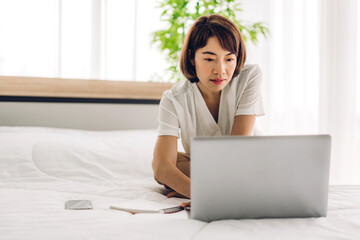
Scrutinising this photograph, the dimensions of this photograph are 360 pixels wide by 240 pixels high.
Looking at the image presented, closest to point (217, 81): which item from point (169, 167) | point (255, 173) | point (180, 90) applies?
point (180, 90)

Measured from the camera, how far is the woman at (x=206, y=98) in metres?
1.30

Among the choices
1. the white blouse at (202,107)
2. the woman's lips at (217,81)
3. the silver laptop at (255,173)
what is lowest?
→ the silver laptop at (255,173)

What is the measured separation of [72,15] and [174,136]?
173 cm

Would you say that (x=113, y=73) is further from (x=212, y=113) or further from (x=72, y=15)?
(x=212, y=113)

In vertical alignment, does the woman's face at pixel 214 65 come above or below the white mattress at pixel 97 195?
above

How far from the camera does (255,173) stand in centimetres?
A: 83

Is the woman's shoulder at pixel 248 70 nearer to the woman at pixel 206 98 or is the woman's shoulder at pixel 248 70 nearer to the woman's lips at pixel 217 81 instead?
the woman at pixel 206 98

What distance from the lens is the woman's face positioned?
4.27 feet

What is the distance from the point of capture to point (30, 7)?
259 centimetres

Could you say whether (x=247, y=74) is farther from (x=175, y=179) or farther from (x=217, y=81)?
(x=175, y=179)

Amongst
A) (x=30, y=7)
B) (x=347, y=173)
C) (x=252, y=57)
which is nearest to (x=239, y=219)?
(x=347, y=173)

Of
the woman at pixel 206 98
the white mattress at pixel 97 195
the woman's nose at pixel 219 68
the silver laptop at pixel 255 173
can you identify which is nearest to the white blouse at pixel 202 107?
the woman at pixel 206 98

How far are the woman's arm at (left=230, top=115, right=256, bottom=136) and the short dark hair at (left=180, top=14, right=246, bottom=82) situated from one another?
0.18 m

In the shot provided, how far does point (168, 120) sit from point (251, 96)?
0.32 m
